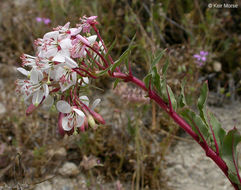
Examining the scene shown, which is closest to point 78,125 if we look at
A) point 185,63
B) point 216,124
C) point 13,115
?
point 216,124

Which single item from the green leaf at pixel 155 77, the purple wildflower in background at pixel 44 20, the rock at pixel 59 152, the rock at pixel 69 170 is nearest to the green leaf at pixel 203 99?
the green leaf at pixel 155 77

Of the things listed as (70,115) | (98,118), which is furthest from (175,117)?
(70,115)

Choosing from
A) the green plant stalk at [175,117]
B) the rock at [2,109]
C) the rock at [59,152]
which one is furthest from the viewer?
the rock at [2,109]

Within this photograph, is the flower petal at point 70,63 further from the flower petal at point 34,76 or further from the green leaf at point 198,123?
the green leaf at point 198,123

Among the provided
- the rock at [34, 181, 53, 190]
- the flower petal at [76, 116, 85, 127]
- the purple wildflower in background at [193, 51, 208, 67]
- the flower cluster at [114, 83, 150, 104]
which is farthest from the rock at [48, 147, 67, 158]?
the purple wildflower in background at [193, 51, 208, 67]

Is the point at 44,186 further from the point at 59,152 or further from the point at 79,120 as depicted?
the point at 79,120

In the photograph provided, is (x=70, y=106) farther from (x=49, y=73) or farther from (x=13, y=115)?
(x=13, y=115)
